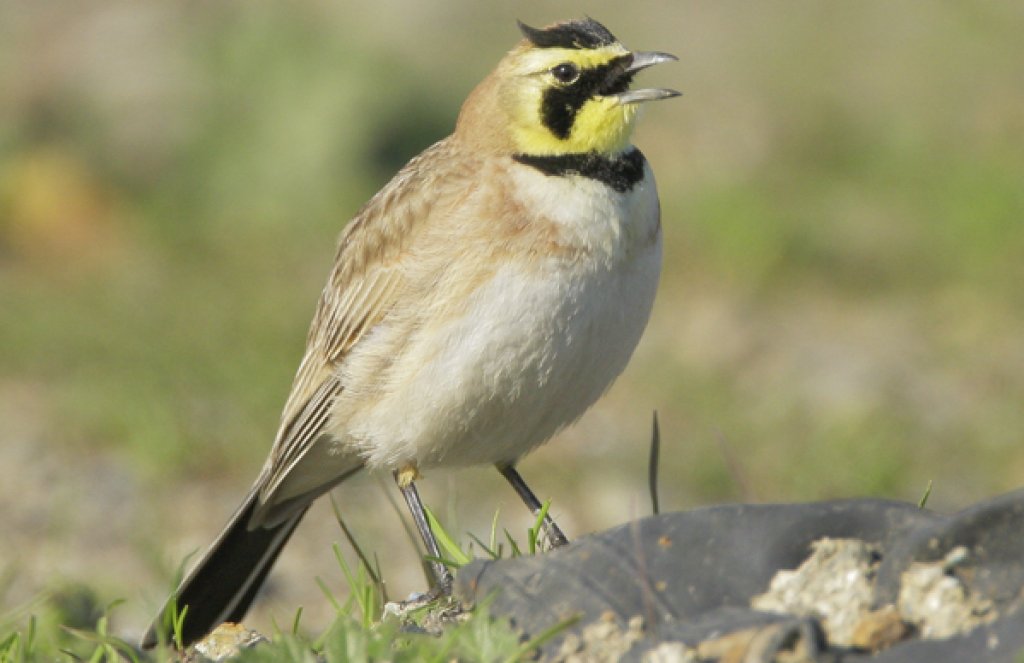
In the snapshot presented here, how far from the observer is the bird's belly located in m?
5.09

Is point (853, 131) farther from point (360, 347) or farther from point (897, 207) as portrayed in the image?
point (360, 347)

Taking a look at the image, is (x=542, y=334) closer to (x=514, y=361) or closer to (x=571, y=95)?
(x=514, y=361)

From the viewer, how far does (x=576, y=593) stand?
149 inches

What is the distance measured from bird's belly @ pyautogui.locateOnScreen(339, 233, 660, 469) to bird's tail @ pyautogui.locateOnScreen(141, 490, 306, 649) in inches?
33.4

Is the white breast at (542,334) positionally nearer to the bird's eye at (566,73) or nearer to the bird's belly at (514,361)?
the bird's belly at (514,361)

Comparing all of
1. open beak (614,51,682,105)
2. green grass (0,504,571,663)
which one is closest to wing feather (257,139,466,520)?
open beak (614,51,682,105)

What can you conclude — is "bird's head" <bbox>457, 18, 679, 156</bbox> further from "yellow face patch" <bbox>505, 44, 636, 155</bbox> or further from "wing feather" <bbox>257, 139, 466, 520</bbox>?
"wing feather" <bbox>257, 139, 466, 520</bbox>

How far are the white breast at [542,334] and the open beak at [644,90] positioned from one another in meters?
0.28

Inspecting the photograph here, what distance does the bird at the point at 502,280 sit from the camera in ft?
16.8

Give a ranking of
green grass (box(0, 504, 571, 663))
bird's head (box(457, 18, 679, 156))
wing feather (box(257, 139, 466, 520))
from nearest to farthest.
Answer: green grass (box(0, 504, 571, 663)) < bird's head (box(457, 18, 679, 156)) < wing feather (box(257, 139, 466, 520))

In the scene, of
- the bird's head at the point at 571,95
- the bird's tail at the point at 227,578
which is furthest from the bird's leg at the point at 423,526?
the bird's head at the point at 571,95

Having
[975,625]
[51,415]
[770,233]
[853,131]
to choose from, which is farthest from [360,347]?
[853,131]

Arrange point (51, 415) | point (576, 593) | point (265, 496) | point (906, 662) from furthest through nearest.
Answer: point (51, 415) < point (265, 496) < point (576, 593) < point (906, 662)

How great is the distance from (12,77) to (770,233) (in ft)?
21.6
